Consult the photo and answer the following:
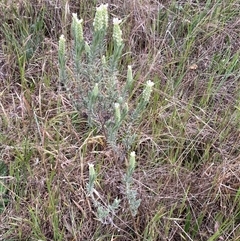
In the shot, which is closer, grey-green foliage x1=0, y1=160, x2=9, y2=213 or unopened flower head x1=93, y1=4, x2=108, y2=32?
unopened flower head x1=93, y1=4, x2=108, y2=32

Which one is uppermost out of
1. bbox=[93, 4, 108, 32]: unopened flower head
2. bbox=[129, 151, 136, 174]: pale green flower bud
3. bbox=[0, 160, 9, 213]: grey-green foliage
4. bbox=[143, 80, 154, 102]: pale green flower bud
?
bbox=[93, 4, 108, 32]: unopened flower head

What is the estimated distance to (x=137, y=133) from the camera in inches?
73.2

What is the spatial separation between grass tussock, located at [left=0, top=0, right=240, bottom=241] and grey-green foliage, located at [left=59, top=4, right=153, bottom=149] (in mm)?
73

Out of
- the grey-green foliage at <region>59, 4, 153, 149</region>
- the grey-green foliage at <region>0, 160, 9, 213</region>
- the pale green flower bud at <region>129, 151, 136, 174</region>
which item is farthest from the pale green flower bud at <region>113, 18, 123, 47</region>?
the grey-green foliage at <region>0, 160, 9, 213</region>

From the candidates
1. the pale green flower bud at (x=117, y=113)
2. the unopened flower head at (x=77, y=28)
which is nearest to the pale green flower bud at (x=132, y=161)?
the pale green flower bud at (x=117, y=113)

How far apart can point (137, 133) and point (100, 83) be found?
240mm

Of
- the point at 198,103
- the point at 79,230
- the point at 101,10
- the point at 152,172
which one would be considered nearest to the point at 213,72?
the point at 198,103

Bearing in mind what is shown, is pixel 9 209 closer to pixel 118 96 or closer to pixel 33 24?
pixel 118 96

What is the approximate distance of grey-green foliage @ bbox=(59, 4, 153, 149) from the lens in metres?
1.58

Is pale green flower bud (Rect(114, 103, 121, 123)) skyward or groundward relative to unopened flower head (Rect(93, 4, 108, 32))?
groundward

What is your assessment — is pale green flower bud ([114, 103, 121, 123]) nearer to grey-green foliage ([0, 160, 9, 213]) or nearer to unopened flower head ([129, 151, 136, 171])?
unopened flower head ([129, 151, 136, 171])

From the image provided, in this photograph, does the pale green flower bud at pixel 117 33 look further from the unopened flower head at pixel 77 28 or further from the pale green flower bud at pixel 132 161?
the pale green flower bud at pixel 132 161

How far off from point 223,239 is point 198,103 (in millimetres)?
607

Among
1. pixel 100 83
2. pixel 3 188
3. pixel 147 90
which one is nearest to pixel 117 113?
pixel 147 90
